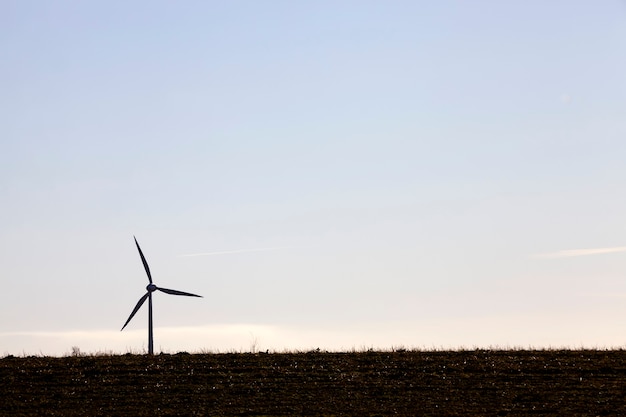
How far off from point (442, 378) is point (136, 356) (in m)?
13.5

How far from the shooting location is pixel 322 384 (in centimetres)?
4950

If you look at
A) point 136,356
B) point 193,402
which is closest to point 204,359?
point 136,356

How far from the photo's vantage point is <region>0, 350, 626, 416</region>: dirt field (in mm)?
45344

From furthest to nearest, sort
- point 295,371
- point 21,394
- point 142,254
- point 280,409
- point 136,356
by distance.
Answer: point 142,254 < point 136,356 < point 295,371 < point 21,394 < point 280,409

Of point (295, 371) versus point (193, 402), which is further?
point (295, 371)

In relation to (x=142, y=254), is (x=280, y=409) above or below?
below

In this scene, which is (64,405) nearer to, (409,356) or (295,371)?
(295,371)

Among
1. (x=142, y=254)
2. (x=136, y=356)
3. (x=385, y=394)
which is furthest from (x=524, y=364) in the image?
(x=142, y=254)

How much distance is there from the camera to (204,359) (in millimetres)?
54625

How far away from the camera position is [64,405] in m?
46.6

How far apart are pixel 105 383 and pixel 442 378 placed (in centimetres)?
1276

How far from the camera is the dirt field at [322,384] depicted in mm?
45344

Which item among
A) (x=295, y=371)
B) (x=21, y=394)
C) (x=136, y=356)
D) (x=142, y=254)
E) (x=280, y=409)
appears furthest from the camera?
(x=142, y=254)

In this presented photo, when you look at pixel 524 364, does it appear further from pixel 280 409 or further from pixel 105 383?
pixel 105 383
